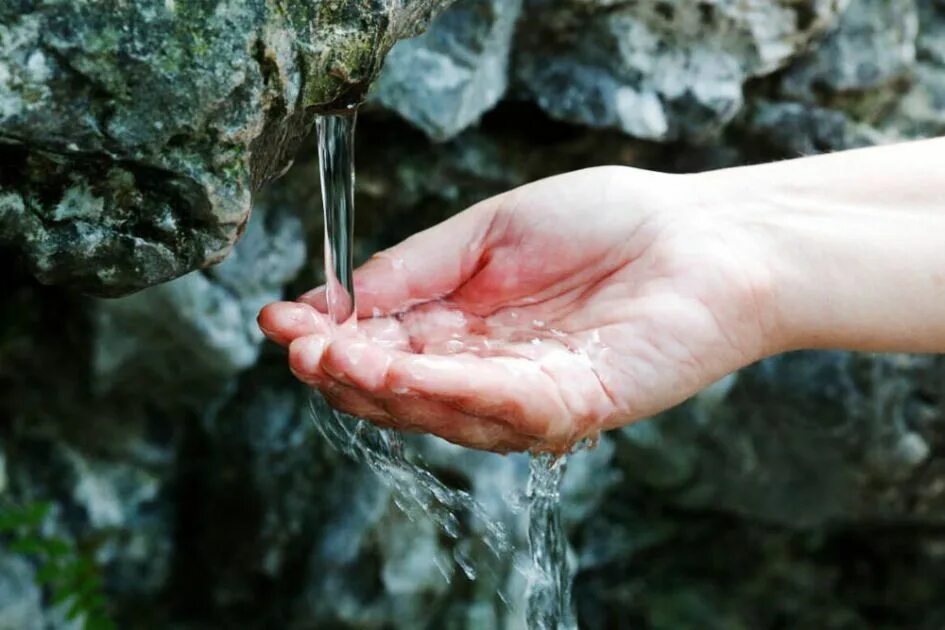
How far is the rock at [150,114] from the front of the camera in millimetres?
1255

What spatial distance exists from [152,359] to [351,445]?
2.40 feet

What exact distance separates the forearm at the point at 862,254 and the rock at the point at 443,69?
0.65 meters

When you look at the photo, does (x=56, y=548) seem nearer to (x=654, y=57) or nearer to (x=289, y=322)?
(x=289, y=322)

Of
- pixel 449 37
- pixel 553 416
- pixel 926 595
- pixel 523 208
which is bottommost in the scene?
pixel 926 595

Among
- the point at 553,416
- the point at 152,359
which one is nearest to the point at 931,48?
the point at 553,416

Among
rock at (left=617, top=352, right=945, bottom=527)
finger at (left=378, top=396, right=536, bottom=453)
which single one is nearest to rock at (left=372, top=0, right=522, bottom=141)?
finger at (left=378, top=396, right=536, bottom=453)


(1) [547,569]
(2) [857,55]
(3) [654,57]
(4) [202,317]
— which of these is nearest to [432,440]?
(1) [547,569]

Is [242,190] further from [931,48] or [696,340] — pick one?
[931,48]

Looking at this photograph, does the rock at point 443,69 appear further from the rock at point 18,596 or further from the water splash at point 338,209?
the rock at point 18,596

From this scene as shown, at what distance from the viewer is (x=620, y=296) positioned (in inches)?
67.3

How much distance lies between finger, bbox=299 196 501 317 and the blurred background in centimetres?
48

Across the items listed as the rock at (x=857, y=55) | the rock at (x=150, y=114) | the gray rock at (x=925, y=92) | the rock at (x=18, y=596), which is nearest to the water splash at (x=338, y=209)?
the rock at (x=150, y=114)

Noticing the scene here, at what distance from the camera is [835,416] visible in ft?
8.96

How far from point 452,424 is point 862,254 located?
2.30 ft
